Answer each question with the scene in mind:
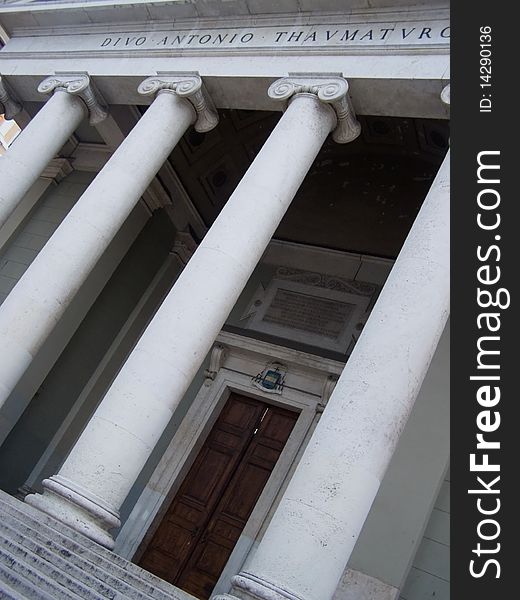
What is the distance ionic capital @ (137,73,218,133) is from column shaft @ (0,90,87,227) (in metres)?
1.63

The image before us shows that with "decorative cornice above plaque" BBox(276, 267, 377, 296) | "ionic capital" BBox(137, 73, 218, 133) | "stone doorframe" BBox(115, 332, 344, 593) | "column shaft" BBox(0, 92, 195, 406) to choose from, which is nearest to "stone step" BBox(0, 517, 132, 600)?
"column shaft" BBox(0, 92, 195, 406)

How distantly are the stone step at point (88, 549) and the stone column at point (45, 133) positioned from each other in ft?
19.7

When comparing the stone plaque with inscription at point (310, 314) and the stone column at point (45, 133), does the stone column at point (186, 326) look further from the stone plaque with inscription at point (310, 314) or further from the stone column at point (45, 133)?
the stone plaque with inscription at point (310, 314)

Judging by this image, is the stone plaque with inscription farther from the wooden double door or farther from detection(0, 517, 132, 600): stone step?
detection(0, 517, 132, 600): stone step

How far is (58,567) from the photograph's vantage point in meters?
5.50

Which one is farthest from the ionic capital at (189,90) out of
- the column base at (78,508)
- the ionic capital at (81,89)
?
the column base at (78,508)

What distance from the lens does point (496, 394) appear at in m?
5.82

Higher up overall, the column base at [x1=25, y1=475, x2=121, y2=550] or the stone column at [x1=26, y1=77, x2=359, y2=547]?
the stone column at [x1=26, y1=77, x2=359, y2=547]

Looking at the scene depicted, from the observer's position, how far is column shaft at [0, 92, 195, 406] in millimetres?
8977

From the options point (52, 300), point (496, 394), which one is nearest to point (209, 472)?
point (52, 300)

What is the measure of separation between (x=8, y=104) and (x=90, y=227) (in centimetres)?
554

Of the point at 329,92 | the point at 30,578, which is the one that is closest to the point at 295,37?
the point at 329,92

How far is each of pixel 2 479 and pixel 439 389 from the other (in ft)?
29.0

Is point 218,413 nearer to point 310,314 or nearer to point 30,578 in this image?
Result: point 310,314
